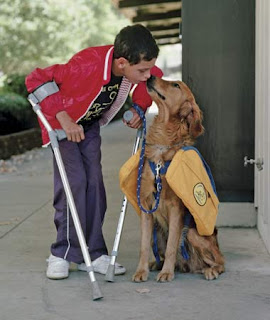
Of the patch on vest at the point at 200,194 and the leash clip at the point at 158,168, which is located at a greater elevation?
the leash clip at the point at 158,168

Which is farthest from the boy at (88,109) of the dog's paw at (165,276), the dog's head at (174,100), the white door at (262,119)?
the white door at (262,119)

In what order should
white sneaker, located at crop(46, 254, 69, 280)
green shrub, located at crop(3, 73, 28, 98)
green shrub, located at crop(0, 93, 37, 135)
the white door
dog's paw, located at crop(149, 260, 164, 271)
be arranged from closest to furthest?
white sneaker, located at crop(46, 254, 69, 280) < dog's paw, located at crop(149, 260, 164, 271) < the white door < green shrub, located at crop(0, 93, 37, 135) < green shrub, located at crop(3, 73, 28, 98)

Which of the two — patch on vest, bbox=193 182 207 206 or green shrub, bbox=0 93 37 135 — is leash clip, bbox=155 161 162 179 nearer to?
patch on vest, bbox=193 182 207 206

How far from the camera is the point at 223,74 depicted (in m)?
6.75

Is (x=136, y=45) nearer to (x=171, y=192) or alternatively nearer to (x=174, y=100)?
(x=174, y=100)

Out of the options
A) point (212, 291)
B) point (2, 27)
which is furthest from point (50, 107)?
point (2, 27)

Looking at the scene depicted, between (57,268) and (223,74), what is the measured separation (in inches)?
101

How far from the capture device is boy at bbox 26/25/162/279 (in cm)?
486

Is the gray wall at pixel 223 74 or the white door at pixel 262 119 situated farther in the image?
the gray wall at pixel 223 74

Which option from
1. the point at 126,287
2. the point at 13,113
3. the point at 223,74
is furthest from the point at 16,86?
the point at 126,287

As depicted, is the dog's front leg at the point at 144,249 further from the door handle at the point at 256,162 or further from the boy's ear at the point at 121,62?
the door handle at the point at 256,162

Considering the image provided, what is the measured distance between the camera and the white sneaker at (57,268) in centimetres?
508

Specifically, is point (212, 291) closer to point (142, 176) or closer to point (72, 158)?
point (142, 176)

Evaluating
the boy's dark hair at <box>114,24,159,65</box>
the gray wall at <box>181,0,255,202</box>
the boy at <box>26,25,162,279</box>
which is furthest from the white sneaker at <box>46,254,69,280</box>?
the gray wall at <box>181,0,255,202</box>
